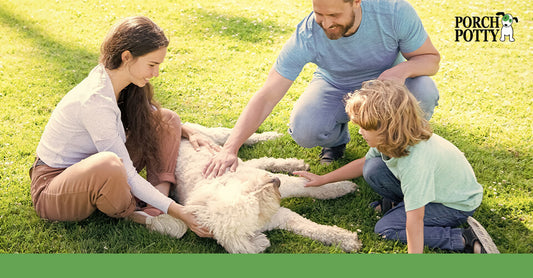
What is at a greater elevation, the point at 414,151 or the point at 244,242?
the point at 414,151

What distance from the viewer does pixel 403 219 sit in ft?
11.0

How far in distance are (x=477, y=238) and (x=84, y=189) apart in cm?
243

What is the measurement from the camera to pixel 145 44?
10.5ft

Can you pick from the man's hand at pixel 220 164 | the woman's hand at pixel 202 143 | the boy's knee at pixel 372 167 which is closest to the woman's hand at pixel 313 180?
the boy's knee at pixel 372 167

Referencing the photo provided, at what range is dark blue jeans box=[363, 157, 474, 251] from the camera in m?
3.23

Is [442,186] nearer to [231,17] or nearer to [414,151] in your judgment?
[414,151]

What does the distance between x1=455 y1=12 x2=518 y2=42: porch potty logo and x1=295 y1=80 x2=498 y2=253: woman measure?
15.1ft

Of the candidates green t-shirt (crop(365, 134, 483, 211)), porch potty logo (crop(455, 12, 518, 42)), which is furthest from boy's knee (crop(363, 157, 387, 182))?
porch potty logo (crop(455, 12, 518, 42))

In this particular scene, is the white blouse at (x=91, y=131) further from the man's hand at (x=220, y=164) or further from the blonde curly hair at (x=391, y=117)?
the blonde curly hair at (x=391, y=117)

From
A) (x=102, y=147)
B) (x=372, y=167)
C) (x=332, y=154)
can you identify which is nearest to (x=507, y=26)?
(x=332, y=154)

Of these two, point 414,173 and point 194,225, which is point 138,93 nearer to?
point 194,225

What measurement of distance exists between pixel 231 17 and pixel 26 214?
5388 mm

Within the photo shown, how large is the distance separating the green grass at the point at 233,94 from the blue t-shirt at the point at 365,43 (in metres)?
0.91

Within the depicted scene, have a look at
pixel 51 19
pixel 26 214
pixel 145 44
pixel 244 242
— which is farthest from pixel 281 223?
pixel 51 19
